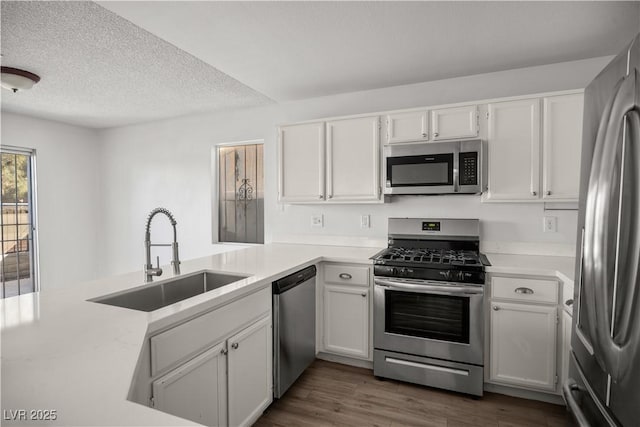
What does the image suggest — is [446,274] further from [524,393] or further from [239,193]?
[239,193]

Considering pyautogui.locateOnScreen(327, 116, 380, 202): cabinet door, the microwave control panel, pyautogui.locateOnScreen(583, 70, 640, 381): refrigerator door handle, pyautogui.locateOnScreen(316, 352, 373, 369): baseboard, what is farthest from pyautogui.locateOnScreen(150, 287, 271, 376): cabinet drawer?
the microwave control panel

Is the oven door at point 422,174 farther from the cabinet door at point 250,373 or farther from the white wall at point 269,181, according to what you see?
the cabinet door at point 250,373

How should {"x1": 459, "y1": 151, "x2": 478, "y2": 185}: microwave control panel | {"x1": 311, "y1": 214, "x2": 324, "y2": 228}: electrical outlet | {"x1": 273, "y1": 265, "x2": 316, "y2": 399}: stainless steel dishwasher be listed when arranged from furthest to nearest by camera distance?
{"x1": 311, "y1": 214, "x2": 324, "y2": 228}: electrical outlet → {"x1": 459, "y1": 151, "x2": 478, "y2": 185}: microwave control panel → {"x1": 273, "y1": 265, "x2": 316, "y2": 399}: stainless steel dishwasher

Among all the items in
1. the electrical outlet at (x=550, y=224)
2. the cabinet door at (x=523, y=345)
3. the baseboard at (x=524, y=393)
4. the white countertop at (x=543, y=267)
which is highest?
the electrical outlet at (x=550, y=224)

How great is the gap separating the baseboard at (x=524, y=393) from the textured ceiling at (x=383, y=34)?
2329 mm

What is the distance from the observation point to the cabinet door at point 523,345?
218 cm

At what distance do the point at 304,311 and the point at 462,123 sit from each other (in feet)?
6.01

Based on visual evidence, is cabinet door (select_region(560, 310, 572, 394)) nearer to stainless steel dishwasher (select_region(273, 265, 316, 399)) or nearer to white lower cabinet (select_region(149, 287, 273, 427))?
stainless steel dishwasher (select_region(273, 265, 316, 399))

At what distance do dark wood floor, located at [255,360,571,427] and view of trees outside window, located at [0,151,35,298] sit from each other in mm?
3858

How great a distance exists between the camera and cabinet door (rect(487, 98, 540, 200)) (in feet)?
7.98

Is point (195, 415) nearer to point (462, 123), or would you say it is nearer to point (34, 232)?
point (462, 123)

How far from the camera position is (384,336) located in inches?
99.2

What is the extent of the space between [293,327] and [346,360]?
755 millimetres

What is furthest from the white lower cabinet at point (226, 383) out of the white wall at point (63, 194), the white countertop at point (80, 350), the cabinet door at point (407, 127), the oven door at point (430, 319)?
the white wall at point (63, 194)
